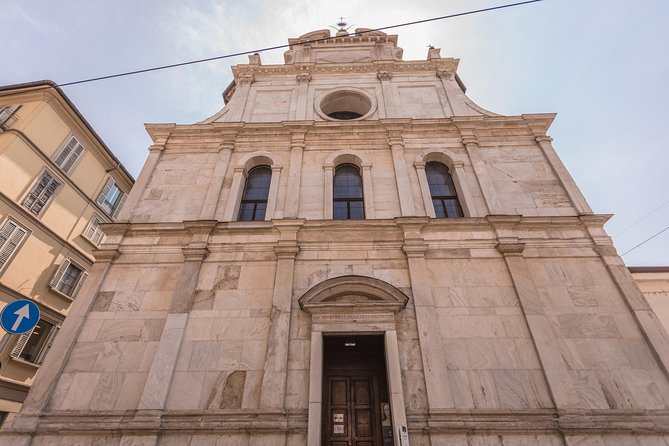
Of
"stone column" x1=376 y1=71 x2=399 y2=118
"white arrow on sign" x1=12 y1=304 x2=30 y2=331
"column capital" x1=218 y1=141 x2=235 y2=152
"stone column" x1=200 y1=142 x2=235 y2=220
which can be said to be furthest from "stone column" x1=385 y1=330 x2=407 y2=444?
"stone column" x1=376 y1=71 x2=399 y2=118

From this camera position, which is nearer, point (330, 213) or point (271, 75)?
point (330, 213)

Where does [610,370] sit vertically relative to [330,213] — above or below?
below

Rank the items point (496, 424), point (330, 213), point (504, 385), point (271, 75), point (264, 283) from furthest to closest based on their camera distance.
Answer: point (271, 75) → point (330, 213) → point (264, 283) → point (504, 385) → point (496, 424)

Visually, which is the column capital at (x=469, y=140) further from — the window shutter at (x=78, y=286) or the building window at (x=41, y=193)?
the window shutter at (x=78, y=286)

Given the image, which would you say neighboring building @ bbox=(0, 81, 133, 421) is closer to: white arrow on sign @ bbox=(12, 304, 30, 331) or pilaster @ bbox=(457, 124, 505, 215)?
white arrow on sign @ bbox=(12, 304, 30, 331)

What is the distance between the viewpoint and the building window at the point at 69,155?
17.4 m

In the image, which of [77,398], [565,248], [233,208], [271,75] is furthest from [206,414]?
[271,75]

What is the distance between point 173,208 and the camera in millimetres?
10734

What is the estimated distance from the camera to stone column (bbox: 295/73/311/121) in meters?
13.6

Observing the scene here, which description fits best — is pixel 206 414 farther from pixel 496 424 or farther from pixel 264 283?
pixel 496 424

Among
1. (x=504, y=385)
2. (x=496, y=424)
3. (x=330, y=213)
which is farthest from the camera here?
(x=330, y=213)

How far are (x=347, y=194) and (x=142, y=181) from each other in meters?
6.93

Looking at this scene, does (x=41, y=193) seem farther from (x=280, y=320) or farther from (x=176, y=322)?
(x=280, y=320)

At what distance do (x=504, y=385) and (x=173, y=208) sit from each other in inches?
406
